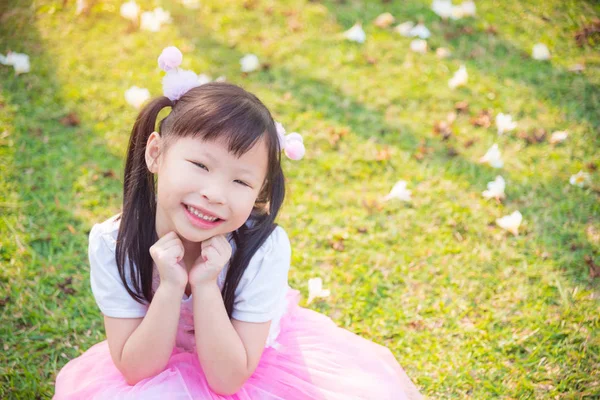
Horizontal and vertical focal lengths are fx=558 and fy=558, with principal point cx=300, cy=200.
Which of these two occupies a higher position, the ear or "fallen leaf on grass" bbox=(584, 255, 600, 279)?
the ear

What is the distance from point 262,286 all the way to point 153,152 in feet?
1.94

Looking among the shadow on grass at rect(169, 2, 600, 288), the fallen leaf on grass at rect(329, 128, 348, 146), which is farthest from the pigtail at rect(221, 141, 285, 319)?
the fallen leaf on grass at rect(329, 128, 348, 146)

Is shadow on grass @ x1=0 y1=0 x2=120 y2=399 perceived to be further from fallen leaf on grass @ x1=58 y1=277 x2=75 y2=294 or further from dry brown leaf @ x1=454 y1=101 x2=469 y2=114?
dry brown leaf @ x1=454 y1=101 x2=469 y2=114

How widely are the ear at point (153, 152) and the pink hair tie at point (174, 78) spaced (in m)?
0.16

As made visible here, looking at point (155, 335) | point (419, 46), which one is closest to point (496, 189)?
point (419, 46)

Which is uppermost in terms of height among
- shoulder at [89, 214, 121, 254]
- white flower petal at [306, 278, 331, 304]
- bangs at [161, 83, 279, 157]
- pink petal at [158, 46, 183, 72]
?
pink petal at [158, 46, 183, 72]

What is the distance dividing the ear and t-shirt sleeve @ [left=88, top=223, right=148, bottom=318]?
0.30 metres

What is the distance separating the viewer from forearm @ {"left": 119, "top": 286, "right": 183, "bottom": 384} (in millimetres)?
1778

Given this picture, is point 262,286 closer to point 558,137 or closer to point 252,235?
point 252,235

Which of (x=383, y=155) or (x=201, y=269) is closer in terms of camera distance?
(x=201, y=269)

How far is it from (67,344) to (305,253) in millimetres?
1252

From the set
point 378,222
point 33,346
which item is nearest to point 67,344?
point 33,346

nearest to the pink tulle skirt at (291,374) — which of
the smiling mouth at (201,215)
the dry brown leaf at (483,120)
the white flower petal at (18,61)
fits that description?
the smiling mouth at (201,215)

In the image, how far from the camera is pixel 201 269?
1820mm
